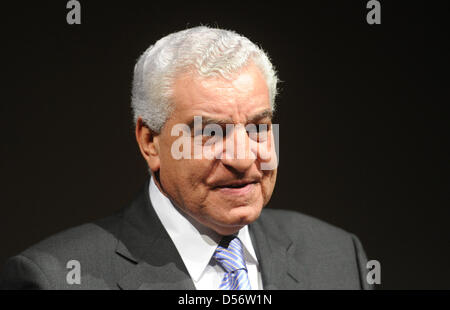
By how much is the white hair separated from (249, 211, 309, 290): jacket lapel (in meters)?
0.51

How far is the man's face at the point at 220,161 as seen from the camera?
5.52 ft

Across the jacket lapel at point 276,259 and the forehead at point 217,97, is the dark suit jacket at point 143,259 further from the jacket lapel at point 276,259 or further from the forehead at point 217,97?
the forehead at point 217,97

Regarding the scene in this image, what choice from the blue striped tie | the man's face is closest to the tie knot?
the blue striped tie

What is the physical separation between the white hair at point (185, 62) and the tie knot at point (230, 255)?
1.30 ft

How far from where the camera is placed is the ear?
71.3 inches

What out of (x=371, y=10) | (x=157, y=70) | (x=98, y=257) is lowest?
(x=98, y=257)

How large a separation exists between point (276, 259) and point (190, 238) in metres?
0.33

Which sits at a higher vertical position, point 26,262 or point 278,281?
point 26,262

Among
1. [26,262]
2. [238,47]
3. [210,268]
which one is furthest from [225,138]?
[26,262]

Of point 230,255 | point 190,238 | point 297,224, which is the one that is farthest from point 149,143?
point 297,224

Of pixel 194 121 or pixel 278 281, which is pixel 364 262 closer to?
pixel 278 281

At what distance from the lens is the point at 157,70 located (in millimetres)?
1741

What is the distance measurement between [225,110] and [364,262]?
89 centimetres

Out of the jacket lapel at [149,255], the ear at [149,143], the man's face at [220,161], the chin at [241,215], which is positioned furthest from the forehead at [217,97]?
the jacket lapel at [149,255]
